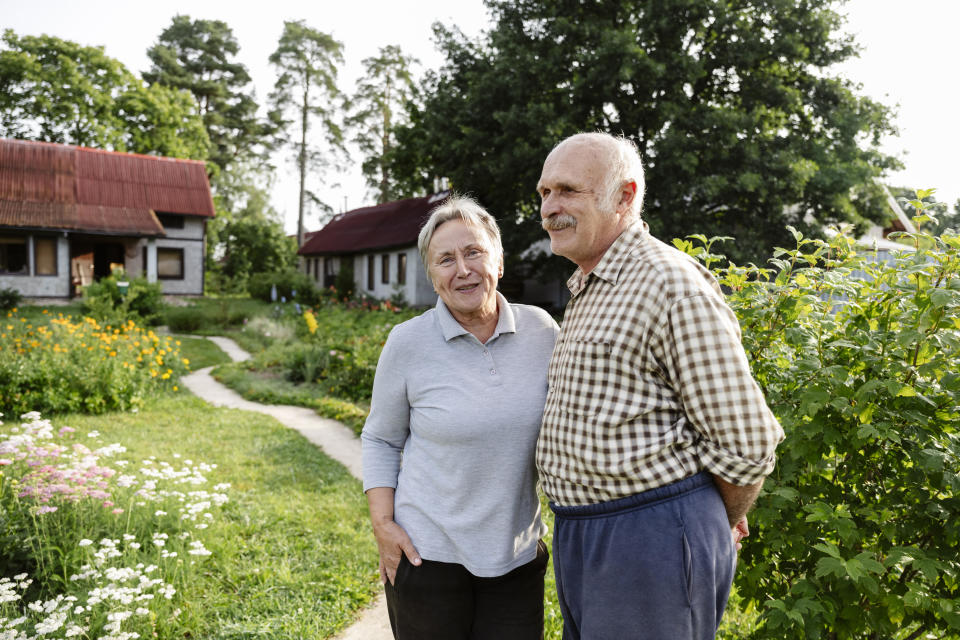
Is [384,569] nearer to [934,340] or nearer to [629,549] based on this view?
[629,549]

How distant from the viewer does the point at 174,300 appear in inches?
945

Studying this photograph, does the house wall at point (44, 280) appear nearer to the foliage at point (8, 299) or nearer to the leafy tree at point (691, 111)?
the foliage at point (8, 299)

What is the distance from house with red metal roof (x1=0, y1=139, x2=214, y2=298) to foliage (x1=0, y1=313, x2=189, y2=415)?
14.8 m

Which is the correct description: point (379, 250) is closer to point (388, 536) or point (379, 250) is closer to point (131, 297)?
point (131, 297)

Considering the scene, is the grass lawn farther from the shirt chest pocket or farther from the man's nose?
the shirt chest pocket

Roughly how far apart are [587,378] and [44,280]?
25689 mm

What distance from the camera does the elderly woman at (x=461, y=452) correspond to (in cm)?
202

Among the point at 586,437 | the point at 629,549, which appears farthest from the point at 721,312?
the point at 629,549

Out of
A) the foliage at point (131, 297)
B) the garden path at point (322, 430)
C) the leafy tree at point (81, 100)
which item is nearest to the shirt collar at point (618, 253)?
the garden path at point (322, 430)

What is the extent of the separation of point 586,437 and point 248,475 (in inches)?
202

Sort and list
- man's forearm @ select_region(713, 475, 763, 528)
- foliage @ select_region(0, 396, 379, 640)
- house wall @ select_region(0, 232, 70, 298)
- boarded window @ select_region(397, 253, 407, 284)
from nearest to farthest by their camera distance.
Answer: man's forearm @ select_region(713, 475, 763, 528) < foliage @ select_region(0, 396, 379, 640) < house wall @ select_region(0, 232, 70, 298) < boarded window @ select_region(397, 253, 407, 284)

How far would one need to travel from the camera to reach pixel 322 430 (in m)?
8.05

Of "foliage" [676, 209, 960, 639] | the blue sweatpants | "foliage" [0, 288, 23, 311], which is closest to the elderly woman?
the blue sweatpants

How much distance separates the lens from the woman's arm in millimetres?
2070
